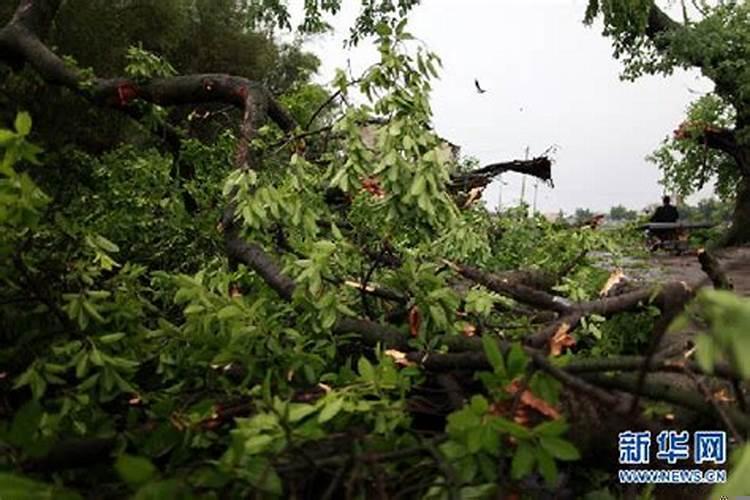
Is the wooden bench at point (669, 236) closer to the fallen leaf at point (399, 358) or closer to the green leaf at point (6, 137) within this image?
the fallen leaf at point (399, 358)

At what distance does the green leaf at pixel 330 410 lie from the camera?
165cm

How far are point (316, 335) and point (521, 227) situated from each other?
5.26 m

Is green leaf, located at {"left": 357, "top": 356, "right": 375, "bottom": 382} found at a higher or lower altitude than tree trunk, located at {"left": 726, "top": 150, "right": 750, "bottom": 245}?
Answer: lower

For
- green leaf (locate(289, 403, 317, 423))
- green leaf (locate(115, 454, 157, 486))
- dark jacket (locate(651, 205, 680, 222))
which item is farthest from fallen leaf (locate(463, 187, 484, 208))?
dark jacket (locate(651, 205, 680, 222))

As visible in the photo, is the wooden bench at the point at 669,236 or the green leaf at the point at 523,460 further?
the wooden bench at the point at 669,236

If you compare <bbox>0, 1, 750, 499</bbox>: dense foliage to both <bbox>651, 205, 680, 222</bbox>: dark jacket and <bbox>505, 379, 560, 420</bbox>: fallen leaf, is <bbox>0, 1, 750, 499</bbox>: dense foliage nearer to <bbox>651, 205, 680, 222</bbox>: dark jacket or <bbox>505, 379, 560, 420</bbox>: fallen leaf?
<bbox>505, 379, 560, 420</bbox>: fallen leaf

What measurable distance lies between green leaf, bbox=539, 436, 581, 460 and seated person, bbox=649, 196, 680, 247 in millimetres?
20675

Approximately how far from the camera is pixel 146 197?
5.26 metres

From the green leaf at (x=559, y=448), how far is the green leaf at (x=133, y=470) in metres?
0.81

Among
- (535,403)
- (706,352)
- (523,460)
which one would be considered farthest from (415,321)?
(706,352)

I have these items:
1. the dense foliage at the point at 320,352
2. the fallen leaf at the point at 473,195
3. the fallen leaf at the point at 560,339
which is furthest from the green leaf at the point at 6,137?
the fallen leaf at the point at 473,195

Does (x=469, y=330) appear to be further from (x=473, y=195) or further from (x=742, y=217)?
(x=742, y=217)

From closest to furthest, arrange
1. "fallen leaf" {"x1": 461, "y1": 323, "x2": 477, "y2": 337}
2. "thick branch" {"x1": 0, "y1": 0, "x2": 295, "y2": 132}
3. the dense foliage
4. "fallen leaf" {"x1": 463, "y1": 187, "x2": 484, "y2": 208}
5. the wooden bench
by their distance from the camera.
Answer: the dense foliage < "fallen leaf" {"x1": 461, "y1": 323, "x2": 477, "y2": 337} < "thick branch" {"x1": 0, "y1": 0, "x2": 295, "y2": 132} < "fallen leaf" {"x1": 463, "y1": 187, "x2": 484, "y2": 208} < the wooden bench

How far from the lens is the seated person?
20753mm
